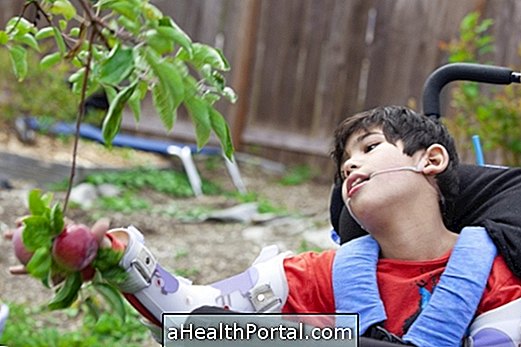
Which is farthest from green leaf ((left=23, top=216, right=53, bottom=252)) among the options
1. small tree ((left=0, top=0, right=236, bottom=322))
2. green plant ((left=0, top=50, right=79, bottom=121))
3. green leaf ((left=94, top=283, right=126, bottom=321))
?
green plant ((left=0, top=50, right=79, bottom=121))

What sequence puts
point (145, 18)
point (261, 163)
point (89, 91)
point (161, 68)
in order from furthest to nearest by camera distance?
point (261, 163) → point (89, 91) → point (145, 18) → point (161, 68)

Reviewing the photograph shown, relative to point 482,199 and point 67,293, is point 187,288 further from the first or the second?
point 482,199

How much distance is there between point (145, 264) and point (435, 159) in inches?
30.9

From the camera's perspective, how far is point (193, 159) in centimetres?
732

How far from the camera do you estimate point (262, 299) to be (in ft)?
6.40

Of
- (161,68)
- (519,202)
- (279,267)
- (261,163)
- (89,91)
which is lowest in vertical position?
(261,163)

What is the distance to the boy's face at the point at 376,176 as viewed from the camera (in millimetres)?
1936

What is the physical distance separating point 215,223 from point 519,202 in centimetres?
344

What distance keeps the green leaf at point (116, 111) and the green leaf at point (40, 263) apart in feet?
0.62

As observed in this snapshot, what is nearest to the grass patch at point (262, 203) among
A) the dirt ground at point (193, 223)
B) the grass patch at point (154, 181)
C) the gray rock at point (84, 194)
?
the dirt ground at point (193, 223)

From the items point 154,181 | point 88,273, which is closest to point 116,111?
point 88,273

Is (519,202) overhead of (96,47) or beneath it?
beneath

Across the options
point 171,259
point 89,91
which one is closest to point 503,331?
point 89,91

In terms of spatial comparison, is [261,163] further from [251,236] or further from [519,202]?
[519,202]
